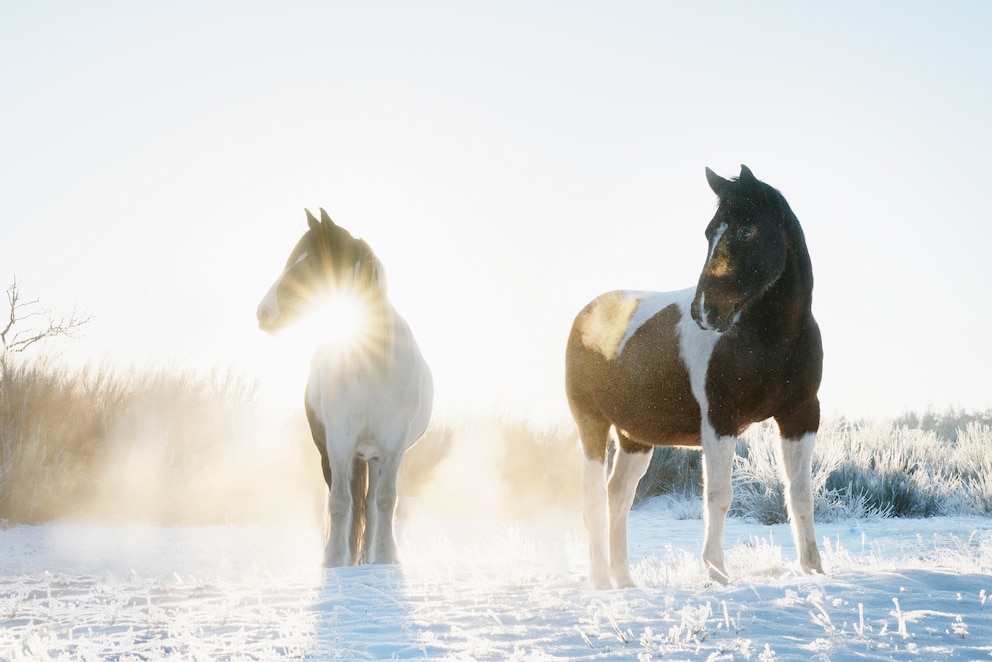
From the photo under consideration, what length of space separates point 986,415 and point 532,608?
2526 cm

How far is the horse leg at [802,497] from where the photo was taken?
4805mm

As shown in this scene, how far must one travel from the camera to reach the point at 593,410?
233 inches

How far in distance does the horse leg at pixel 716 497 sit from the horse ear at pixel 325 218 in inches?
126

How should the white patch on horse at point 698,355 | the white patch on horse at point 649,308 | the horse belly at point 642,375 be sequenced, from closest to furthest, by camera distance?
the white patch on horse at point 698,355 < the horse belly at point 642,375 < the white patch on horse at point 649,308

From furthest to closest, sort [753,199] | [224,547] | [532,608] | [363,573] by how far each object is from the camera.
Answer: [224,547], [363,573], [753,199], [532,608]

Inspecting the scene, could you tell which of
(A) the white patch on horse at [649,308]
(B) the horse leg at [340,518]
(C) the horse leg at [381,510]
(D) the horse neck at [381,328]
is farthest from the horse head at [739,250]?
(B) the horse leg at [340,518]

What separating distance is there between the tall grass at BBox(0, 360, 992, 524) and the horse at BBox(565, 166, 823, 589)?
495cm

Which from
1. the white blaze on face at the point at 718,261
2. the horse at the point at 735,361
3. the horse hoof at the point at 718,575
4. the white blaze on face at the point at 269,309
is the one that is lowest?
the horse hoof at the point at 718,575

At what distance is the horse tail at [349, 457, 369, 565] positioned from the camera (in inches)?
247

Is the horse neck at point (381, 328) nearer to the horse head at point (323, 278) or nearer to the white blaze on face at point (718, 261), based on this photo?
the horse head at point (323, 278)

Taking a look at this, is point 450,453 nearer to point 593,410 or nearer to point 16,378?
point 16,378

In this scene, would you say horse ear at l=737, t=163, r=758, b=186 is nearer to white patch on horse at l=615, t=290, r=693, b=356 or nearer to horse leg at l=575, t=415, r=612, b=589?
white patch on horse at l=615, t=290, r=693, b=356

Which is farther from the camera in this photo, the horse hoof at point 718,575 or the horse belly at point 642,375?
the horse belly at point 642,375

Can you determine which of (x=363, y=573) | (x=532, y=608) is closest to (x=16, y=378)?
(x=363, y=573)
